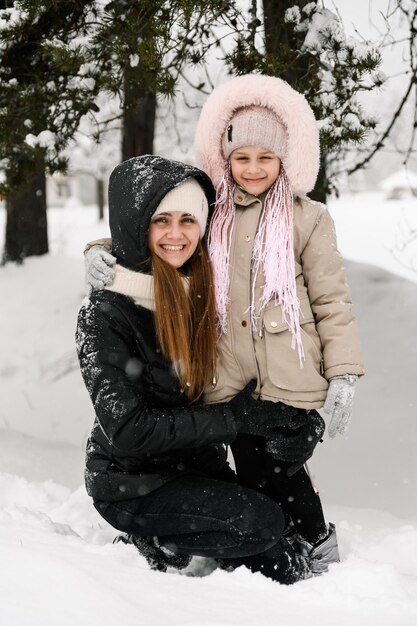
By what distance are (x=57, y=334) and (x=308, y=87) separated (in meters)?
3.84

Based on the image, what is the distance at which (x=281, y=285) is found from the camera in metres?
2.86

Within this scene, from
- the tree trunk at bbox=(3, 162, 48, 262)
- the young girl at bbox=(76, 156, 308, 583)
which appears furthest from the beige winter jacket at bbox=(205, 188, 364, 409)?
the tree trunk at bbox=(3, 162, 48, 262)

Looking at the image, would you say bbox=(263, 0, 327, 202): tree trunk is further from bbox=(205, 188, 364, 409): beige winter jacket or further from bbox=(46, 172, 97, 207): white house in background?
bbox=(46, 172, 97, 207): white house in background

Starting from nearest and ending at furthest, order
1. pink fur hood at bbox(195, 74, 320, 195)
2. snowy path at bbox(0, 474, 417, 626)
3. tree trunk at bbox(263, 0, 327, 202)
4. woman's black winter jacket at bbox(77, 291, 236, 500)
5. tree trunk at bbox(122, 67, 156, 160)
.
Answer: snowy path at bbox(0, 474, 417, 626) < woman's black winter jacket at bbox(77, 291, 236, 500) < pink fur hood at bbox(195, 74, 320, 195) < tree trunk at bbox(263, 0, 327, 202) < tree trunk at bbox(122, 67, 156, 160)

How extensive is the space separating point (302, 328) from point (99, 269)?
891mm

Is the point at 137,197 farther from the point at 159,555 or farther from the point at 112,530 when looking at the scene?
the point at 112,530

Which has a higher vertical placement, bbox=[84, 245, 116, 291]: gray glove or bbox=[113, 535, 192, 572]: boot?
bbox=[84, 245, 116, 291]: gray glove

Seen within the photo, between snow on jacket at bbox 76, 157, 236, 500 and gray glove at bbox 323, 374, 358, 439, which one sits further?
gray glove at bbox 323, 374, 358, 439

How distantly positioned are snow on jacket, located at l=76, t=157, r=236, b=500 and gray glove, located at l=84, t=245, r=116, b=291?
0.05 meters

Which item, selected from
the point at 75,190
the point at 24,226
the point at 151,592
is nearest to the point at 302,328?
the point at 151,592

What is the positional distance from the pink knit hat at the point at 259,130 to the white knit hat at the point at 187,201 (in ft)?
Answer: 0.97

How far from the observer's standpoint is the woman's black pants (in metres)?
2.75

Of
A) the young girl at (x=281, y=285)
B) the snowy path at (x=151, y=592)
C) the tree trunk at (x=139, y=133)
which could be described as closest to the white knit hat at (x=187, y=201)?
the young girl at (x=281, y=285)

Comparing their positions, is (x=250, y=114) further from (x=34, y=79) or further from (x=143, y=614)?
(x=143, y=614)
